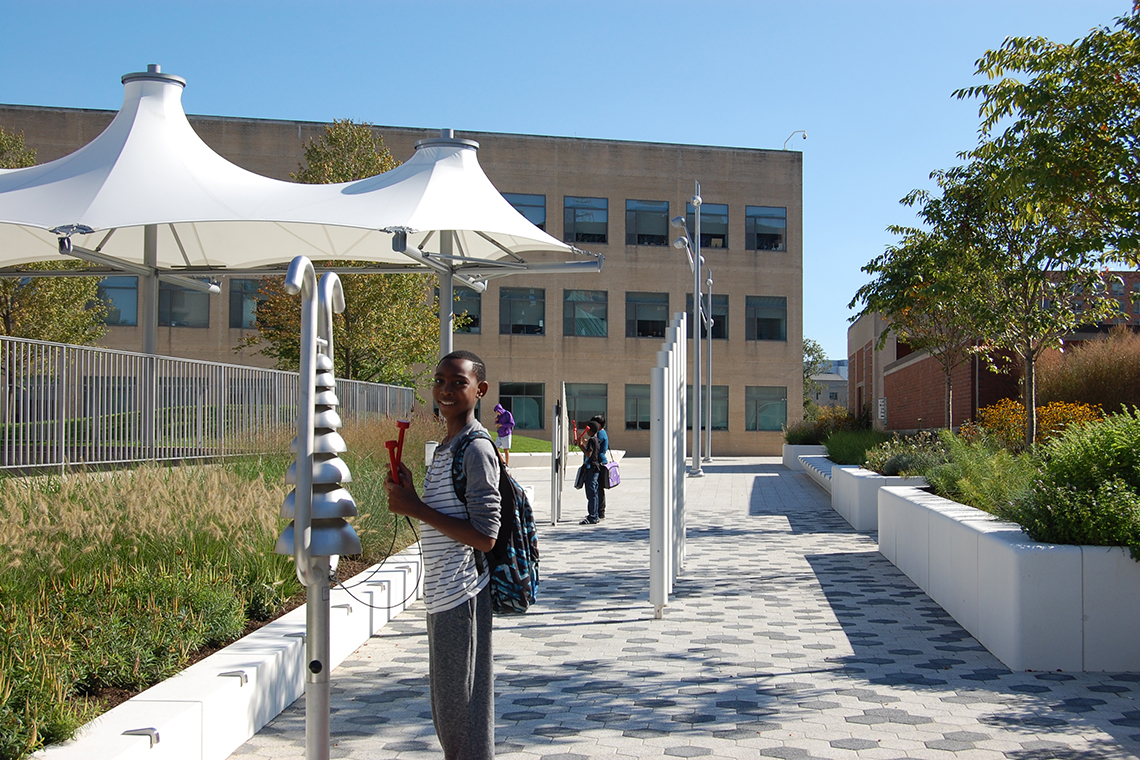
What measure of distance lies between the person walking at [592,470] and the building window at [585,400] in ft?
92.4

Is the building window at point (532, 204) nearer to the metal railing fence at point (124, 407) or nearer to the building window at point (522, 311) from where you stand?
the building window at point (522, 311)

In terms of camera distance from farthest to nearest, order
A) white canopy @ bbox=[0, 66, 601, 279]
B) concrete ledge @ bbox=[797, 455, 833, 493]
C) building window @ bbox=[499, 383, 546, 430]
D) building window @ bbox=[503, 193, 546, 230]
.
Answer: building window @ bbox=[499, 383, 546, 430]
building window @ bbox=[503, 193, 546, 230]
concrete ledge @ bbox=[797, 455, 833, 493]
white canopy @ bbox=[0, 66, 601, 279]

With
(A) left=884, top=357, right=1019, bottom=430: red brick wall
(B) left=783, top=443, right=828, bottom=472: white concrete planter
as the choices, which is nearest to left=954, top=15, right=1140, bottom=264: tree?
(A) left=884, top=357, right=1019, bottom=430: red brick wall

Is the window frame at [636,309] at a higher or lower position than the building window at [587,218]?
lower

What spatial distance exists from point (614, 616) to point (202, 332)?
3788 centimetres

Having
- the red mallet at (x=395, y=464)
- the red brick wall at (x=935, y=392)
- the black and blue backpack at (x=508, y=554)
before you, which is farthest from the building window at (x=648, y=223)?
the red mallet at (x=395, y=464)

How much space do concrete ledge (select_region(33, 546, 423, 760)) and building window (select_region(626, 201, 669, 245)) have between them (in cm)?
3938

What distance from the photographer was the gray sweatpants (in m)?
3.79

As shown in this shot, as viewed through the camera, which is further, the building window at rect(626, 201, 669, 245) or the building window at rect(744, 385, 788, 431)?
the building window at rect(744, 385, 788, 431)

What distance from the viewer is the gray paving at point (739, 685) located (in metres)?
5.02

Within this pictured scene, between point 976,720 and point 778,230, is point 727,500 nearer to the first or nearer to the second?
point 976,720

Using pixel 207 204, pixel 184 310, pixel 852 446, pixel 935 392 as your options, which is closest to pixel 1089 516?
pixel 207 204

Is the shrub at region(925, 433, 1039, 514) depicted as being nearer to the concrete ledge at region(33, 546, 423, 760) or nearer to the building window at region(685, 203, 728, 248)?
the concrete ledge at region(33, 546, 423, 760)

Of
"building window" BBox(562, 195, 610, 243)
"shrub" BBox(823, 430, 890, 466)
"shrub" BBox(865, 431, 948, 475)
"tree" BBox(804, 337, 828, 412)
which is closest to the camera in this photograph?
"shrub" BBox(865, 431, 948, 475)
